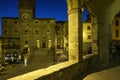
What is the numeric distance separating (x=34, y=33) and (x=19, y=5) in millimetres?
7856

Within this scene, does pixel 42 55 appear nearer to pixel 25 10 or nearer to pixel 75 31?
pixel 25 10

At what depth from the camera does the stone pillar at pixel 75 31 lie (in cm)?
1135

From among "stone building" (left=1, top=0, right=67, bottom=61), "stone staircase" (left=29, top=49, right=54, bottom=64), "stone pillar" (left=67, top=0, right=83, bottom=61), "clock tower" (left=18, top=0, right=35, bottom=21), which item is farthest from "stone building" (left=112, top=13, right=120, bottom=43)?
"stone pillar" (left=67, top=0, right=83, bottom=61)

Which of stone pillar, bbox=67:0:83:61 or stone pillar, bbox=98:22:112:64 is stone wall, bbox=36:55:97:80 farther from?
stone pillar, bbox=98:22:112:64

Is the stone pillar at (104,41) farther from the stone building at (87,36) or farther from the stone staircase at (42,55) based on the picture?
the stone building at (87,36)

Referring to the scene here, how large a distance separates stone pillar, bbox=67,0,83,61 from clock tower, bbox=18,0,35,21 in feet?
123

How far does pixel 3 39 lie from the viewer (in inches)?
1838

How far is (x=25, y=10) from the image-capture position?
48.5 m

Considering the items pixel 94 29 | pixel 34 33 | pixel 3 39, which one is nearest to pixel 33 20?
pixel 34 33

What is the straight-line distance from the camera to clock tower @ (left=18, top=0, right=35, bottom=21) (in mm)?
48044

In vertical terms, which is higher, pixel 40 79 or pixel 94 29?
pixel 94 29

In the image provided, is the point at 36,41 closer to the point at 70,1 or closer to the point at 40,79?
the point at 70,1

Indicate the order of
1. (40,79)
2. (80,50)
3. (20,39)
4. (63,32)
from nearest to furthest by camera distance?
(40,79)
(80,50)
(20,39)
(63,32)

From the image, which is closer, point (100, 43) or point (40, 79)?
point (40, 79)
